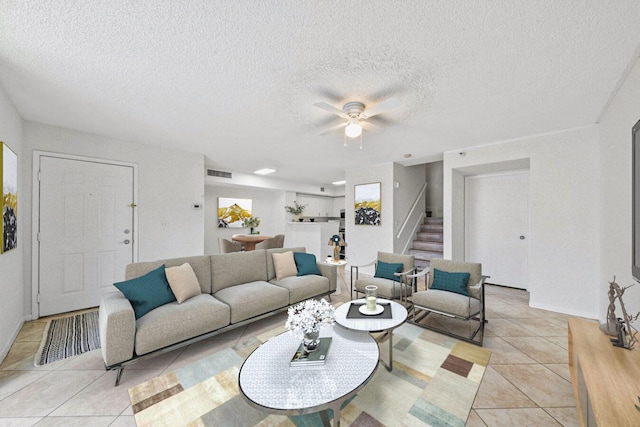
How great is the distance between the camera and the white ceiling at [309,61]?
4.87 ft

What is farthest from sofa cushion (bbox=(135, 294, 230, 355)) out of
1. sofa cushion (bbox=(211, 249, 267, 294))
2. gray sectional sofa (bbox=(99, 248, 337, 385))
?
sofa cushion (bbox=(211, 249, 267, 294))

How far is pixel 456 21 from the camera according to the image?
1542 millimetres

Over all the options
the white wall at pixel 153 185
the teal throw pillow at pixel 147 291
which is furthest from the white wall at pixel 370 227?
the teal throw pillow at pixel 147 291

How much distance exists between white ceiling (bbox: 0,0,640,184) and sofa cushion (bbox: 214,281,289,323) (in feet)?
6.84

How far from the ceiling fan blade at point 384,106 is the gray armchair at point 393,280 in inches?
77.8

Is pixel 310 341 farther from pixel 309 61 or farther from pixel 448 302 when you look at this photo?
pixel 309 61

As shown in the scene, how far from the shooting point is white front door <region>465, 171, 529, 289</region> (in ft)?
14.6

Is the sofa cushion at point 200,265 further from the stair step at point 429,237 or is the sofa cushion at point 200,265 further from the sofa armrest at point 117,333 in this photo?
the stair step at point 429,237

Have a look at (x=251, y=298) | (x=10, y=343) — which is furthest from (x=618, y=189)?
(x=10, y=343)

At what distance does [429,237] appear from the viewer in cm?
594

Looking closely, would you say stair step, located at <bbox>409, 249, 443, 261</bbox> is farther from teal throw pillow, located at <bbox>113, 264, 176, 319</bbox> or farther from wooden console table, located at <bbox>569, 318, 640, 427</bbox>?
teal throw pillow, located at <bbox>113, 264, 176, 319</bbox>

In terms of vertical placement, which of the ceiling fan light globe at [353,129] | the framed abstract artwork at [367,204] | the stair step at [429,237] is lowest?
the stair step at [429,237]

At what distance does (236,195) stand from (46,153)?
14.3ft

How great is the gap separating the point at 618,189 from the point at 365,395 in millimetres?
3172
